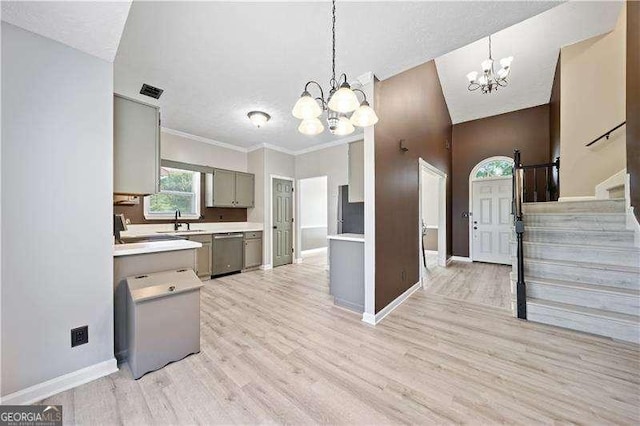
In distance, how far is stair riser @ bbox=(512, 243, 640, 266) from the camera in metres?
2.56

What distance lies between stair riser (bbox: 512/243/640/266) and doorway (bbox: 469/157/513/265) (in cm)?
289

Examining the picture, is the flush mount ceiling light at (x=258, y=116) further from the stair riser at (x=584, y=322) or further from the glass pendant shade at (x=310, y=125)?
the stair riser at (x=584, y=322)

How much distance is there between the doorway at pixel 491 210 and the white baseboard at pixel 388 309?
129 inches

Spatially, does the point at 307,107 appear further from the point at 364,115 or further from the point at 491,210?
the point at 491,210

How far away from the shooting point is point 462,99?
224 inches

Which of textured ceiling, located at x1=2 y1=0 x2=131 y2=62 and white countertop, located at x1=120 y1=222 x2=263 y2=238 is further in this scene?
white countertop, located at x1=120 y1=222 x2=263 y2=238

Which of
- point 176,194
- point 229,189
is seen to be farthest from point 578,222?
point 176,194

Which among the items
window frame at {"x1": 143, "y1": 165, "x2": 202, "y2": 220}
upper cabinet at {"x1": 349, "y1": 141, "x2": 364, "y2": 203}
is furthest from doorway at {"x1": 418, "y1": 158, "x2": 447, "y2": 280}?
window frame at {"x1": 143, "y1": 165, "x2": 202, "y2": 220}

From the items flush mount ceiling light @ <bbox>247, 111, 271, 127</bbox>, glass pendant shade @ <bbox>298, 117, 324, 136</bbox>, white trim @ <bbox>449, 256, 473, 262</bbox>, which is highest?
flush mount ceiling light @ <bbox>247, 111, 271, 127</bbox>

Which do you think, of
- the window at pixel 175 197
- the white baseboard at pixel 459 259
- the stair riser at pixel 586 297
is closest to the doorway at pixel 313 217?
the window at pixel 175 197

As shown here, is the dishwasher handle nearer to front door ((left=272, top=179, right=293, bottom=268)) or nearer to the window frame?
the window frame

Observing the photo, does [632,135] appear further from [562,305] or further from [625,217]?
[562,305]

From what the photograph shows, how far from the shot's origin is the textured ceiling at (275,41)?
6.05ft

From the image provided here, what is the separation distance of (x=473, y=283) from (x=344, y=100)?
411cm
